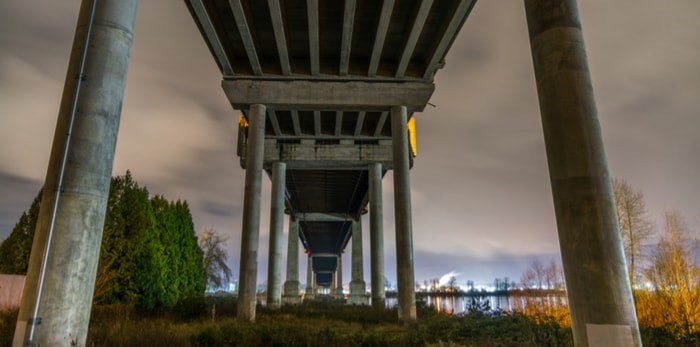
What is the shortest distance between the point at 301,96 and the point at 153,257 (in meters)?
9.93

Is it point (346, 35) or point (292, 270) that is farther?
point (292, 270)

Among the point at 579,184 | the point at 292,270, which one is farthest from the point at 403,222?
the point at 292,270

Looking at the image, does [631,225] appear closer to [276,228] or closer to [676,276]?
[676,276]

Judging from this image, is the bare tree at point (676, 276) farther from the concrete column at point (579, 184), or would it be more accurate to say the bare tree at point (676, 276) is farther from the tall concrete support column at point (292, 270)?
the tall concrete support column at point (292, 270)

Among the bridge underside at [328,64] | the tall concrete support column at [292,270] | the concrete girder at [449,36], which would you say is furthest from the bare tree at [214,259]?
the concrete girder at [449,36]

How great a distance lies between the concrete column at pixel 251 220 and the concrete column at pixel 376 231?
30.8 feet

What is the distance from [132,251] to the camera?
1469cm

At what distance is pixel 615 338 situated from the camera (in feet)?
18.0

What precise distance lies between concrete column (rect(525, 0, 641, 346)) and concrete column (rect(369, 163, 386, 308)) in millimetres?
20081

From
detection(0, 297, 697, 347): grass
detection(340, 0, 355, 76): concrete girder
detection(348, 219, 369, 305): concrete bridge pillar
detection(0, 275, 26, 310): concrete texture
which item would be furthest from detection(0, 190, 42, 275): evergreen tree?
detection(348, 219, 369, 305): concrete bridge pillar

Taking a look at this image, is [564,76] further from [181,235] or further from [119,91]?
[181,235]

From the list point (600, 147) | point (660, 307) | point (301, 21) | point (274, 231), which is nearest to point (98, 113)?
point (600, 147)

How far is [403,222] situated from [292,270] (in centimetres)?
2584

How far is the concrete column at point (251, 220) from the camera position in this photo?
17812mm
